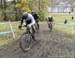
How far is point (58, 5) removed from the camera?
306 feet

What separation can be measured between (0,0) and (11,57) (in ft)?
113

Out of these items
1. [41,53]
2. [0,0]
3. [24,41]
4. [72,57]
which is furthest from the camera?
[0,0]

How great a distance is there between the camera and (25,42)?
11055 mm

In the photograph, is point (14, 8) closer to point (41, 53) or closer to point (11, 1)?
point (11, 1)

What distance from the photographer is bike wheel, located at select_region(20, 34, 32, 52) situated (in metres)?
10.9

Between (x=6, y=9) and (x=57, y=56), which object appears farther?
(x=6, y=9)

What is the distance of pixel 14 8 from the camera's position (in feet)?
130

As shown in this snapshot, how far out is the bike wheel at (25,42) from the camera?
10.9 meters

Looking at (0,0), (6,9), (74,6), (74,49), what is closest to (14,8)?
(6,9)

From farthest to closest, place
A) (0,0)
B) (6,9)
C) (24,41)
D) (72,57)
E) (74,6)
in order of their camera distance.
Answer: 1. (74,6)
2. (0,0)
3. (6,9)
4. (24,41)
5. (72,57)

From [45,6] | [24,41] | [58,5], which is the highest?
[24,41]

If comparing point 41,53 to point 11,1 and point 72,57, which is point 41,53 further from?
point 11,1

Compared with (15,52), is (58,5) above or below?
below

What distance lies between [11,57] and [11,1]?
32.0 metres
